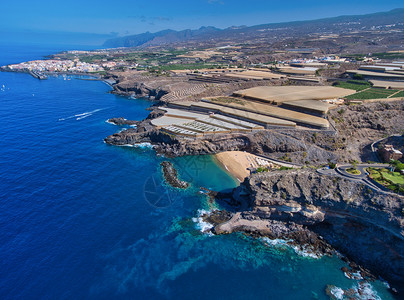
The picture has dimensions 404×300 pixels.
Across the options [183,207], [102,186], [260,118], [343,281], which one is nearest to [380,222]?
[343,281]

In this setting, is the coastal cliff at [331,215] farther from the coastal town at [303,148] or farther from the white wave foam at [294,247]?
the white wave foam at [294,247]

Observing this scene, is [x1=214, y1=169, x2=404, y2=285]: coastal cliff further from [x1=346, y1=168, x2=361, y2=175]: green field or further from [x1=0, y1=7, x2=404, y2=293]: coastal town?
[x1=346, y1=168, x2=361, y2=175]: green field

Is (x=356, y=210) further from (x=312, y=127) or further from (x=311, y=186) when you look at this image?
(x=312, y=127)

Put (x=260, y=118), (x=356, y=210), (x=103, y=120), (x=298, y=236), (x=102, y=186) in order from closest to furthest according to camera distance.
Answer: (x=356, y=210) < (x=298, y=236) < (x=102, y=186) < (x=260, y=118) < (x=103, y=120)

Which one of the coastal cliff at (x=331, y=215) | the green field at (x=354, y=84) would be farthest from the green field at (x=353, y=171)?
the green field at (x=354, y=84)

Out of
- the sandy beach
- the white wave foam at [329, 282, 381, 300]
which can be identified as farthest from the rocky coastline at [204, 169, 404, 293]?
the sandy beach

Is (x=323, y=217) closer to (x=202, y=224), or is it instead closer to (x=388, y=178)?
(x=388, y=178)
